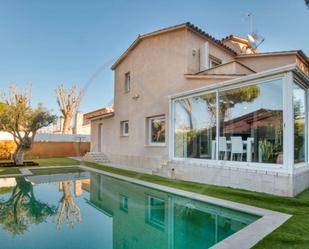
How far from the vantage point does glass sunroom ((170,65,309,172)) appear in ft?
31.5

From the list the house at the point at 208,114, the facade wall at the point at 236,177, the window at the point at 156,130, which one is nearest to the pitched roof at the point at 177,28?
the house at the point at 208,114

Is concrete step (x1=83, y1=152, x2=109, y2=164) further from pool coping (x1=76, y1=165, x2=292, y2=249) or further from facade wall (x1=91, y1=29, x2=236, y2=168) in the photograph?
pool coping (x1=76, y1=165, x2=292, y2=249)

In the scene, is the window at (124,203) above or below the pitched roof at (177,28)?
below

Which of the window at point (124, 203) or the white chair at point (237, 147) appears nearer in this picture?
the window at point (124, 203)

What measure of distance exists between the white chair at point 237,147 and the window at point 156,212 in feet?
13.3

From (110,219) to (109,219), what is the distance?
35 millimetres

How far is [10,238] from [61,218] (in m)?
1.90

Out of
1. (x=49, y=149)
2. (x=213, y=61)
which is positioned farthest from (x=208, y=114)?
(x=49, y=149)

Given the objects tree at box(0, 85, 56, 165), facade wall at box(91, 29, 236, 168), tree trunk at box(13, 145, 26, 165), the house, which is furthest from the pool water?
tree at box(0, 85, 56, 165)

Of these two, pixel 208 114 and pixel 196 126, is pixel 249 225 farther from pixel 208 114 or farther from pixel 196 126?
pixel 196 126

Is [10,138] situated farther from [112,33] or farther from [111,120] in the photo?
[112,33]

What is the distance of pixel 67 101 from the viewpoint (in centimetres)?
3728

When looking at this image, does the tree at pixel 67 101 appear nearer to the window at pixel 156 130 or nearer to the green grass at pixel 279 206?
the window at pixel 156 130

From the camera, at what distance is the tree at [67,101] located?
36750mm
